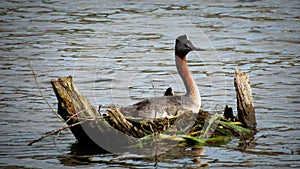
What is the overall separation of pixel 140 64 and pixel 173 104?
18.4 feet

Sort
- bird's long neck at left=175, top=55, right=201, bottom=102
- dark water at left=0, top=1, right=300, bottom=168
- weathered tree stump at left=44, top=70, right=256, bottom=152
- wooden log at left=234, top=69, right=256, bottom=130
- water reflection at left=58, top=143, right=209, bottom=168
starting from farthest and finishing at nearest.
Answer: bird's long neck at left=175, top=55, right=201, bottom=102
wooden log at left=234, top=69, right=256, bottom=130
dark water at left=0, top=1, right=300, bottom=168
weathered tree stump at left=44, top=70, right=256, bottom=152
water reflection at left=58, top=143, right=209, bottom=168

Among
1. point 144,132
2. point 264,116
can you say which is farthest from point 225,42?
point 144,132

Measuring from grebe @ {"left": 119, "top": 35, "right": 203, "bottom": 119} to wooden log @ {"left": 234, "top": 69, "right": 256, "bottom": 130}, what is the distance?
60 centimetres

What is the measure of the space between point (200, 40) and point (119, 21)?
10.1ft

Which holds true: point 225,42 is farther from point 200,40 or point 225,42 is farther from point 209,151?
point 209,151

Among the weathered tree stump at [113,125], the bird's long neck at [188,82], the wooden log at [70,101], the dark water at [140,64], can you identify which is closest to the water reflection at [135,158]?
the dark water at [140,64]

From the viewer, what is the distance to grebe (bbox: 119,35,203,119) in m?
9.77

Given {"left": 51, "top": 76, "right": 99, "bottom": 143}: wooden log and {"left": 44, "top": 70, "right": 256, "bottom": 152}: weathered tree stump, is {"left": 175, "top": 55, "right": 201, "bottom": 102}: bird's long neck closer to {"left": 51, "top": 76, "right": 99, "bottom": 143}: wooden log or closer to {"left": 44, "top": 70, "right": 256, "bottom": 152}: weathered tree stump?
{"left": 44, "top": 70, "right": 256, "bottom": 152}: weathered tree stump

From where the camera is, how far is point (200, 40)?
1797 cm

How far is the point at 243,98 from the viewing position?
33.7 ft

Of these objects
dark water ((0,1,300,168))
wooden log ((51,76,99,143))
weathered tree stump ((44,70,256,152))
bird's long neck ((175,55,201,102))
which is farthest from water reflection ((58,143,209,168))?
bird's long neck ((175,55,201,102))

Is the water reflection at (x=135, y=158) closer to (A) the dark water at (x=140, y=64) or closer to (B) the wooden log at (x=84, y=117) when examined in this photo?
(A) the dark water at (x=140, y=64)

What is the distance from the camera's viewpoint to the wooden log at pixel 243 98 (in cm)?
1015

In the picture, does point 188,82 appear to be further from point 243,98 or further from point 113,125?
point 113,125
